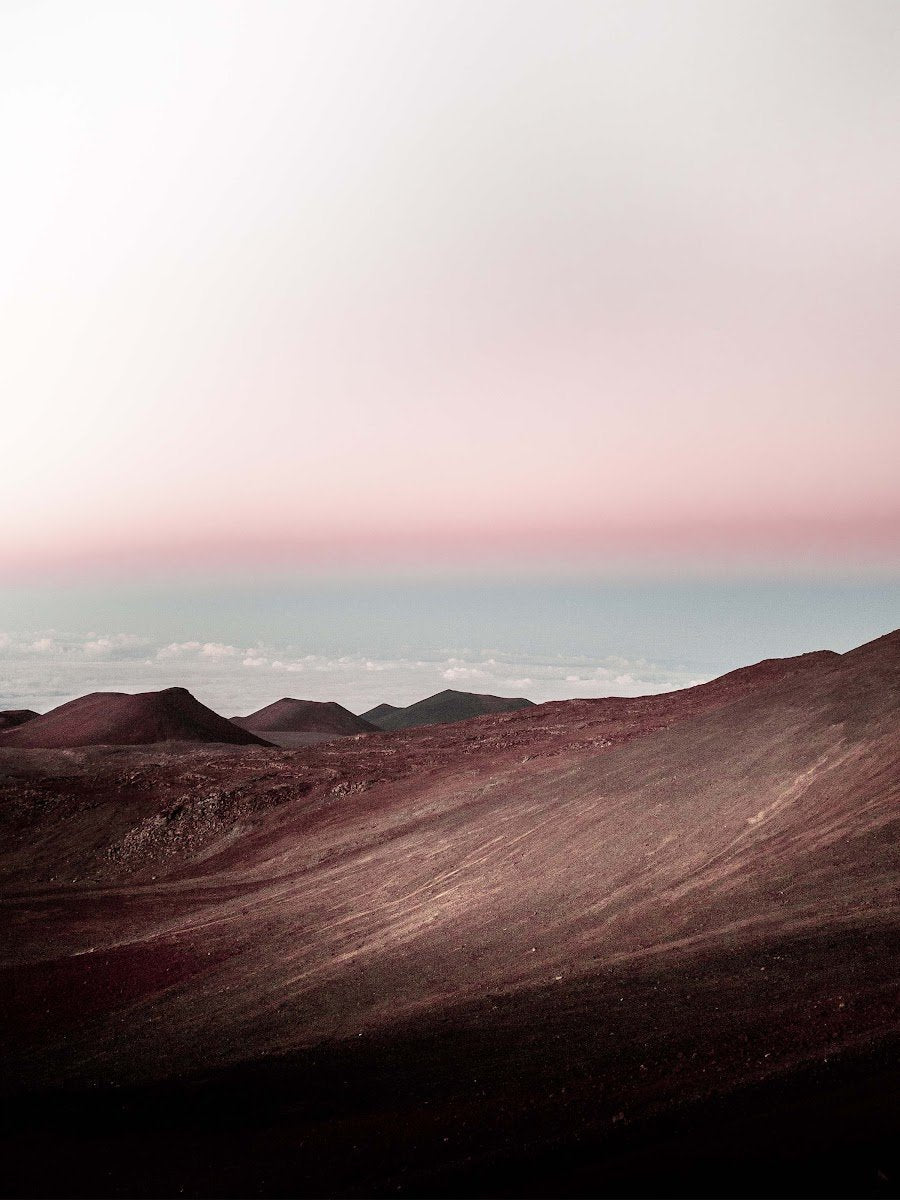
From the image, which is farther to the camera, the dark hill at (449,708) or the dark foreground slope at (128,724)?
the dark hill at (449,708)

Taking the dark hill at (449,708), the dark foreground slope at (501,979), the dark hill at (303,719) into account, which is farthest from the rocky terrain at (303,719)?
the dark foreground slope at (501,979)

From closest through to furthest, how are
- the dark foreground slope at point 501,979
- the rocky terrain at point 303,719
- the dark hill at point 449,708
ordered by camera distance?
the dark foreground slope at point 501,979 < the rocky terrain at point 303,719 < the dark hill at point 449,708

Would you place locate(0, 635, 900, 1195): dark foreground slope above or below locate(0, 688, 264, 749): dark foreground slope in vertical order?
below

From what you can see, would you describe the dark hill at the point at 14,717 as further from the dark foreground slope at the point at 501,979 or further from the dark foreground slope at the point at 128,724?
the dark foreground slope at the point at 501,979

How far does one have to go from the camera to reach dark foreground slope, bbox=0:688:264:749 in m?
93.3

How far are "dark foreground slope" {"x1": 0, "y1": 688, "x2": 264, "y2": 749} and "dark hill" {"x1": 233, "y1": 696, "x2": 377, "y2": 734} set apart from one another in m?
38.0

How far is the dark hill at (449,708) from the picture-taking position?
540 feet

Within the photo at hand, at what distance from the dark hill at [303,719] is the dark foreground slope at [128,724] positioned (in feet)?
125

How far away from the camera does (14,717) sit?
115500mm

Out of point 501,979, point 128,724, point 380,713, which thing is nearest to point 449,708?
point 380,713

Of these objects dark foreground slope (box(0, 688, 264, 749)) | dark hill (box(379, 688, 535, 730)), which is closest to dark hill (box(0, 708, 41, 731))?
dark foreground slope (box(0, 688, 264, 749))

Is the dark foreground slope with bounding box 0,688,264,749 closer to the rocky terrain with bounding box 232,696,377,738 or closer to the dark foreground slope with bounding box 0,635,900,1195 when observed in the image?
the rocky terrain with bounding box 232,696,377,738

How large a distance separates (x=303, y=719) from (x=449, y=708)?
34.6 meters

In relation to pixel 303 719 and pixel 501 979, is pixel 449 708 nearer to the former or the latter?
pixel 303 719
